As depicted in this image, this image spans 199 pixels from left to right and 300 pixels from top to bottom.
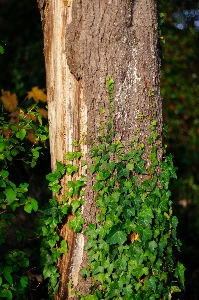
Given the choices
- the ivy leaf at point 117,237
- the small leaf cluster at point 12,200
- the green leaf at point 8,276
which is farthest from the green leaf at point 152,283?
the green leaf at point 8,276

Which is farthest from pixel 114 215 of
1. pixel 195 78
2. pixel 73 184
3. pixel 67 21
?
pixel 195 78

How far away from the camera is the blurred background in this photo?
546 cm

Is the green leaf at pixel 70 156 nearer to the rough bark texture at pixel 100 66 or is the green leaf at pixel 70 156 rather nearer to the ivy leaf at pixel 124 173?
the rough bark texture at pixel 100 66

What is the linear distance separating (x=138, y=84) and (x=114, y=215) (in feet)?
3.05

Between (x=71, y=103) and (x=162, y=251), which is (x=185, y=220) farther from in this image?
(x=71, y=103)

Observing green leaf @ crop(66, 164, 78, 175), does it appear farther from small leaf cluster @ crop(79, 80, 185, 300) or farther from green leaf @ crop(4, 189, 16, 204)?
green leaf @ crop(4, 189, 16, 204)

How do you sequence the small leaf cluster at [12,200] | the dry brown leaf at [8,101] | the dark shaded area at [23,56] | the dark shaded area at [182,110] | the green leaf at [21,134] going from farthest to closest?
the dark shaded area at [23,56] < the dark shaded area at [182,110] < the dry brown leaf at [8,101] < the green leaf at [21,134] < the small leaf cluster at [12,200]

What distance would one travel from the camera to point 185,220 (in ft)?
18.6

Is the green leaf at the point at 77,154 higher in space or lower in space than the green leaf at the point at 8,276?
higher

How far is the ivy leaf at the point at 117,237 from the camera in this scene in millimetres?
3012

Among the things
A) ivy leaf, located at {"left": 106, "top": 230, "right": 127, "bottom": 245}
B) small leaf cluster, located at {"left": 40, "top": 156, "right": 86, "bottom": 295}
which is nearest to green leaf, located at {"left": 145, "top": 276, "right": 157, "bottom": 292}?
ivy leaf, located at {"left": 106, "top": 230, "right": 127, "bottom": 245}

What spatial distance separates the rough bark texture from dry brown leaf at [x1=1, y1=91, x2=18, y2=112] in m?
1.76

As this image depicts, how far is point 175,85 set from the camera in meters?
5.93

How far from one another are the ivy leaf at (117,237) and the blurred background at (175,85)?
2.14 metres
